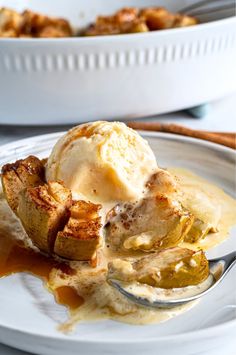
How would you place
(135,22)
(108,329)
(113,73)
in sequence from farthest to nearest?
(135,22), (113,73), (108,329)

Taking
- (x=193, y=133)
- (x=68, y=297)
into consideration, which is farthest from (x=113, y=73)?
(x=68, y=297)

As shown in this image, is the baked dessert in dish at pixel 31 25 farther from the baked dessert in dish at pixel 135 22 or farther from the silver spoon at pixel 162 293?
the silver spoon at pixel 162 293

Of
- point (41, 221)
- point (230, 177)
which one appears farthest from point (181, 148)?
point (41, 221)

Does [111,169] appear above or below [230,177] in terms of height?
above

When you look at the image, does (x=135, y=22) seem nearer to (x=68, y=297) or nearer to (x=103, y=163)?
(x=103, y=163)

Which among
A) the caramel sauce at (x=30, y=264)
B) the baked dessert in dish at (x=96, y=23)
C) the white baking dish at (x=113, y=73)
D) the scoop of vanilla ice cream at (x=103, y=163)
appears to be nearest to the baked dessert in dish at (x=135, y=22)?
the baked dessert in dish at (x=96, y=23)

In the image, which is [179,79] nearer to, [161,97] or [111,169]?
[161,97]
